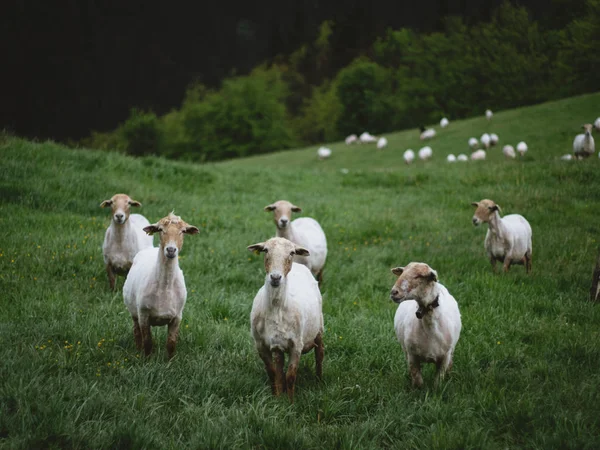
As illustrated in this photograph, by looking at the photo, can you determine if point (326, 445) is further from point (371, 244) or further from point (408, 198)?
point (408, 198)

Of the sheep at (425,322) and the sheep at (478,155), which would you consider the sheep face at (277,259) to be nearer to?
the sheep at (425,322)

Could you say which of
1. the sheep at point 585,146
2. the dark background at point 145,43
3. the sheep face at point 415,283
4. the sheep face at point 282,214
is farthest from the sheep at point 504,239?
the dark background at point 145,43

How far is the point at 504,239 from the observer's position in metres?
9.75

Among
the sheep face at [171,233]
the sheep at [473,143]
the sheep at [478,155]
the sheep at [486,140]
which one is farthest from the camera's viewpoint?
the sheep at [473,143]

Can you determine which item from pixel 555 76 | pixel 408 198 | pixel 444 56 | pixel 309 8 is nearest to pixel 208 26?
pixel 309 8

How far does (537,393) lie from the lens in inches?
197

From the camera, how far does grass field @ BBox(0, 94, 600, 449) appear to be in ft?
14.2

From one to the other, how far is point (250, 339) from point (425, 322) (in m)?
2.43

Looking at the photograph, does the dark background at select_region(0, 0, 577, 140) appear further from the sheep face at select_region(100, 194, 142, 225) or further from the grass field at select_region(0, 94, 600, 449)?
the sheep face at select_region(100, 194, 142, 225)

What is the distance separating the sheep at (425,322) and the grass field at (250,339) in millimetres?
301

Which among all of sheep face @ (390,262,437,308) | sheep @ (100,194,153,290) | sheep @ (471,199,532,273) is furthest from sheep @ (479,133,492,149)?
sheep face @ (390,262,437,308)

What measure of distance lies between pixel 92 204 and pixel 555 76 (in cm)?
5467

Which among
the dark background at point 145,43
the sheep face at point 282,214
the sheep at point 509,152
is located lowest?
the sheep face at point 282,214

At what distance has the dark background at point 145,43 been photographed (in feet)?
188
